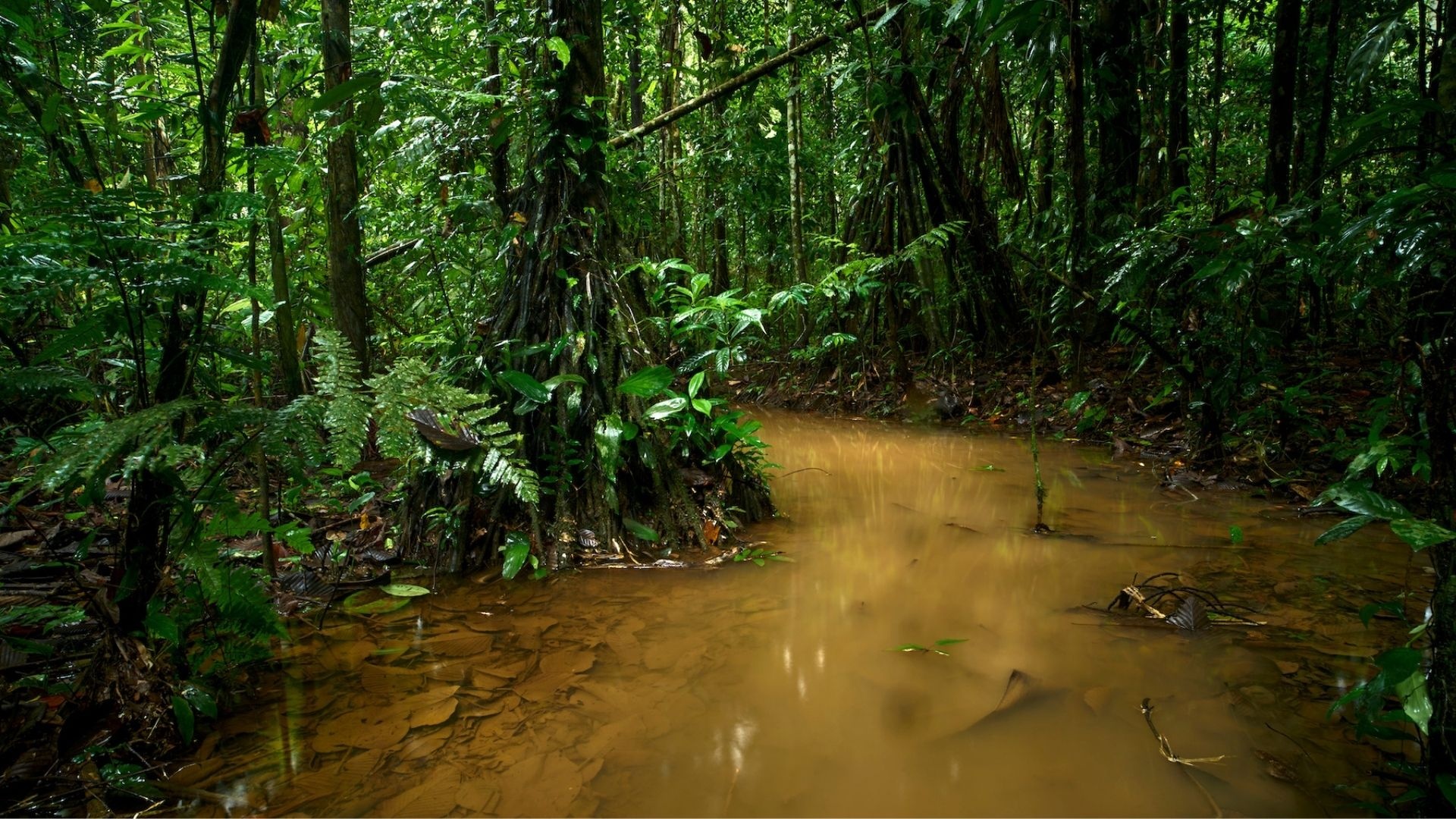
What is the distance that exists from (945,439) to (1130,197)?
2643 millimetres

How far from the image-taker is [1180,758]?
1.44 meters

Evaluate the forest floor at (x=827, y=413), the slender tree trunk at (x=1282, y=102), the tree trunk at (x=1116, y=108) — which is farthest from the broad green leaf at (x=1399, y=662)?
the tree trunk at (x=1116, y=108)

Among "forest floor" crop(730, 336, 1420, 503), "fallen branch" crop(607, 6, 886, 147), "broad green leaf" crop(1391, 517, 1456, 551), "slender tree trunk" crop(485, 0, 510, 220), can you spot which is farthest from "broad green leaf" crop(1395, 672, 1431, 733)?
"fallen branch" crop(607, 6, 886, 147)

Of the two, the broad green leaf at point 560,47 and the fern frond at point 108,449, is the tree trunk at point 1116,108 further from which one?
the fern frond at point 108,449

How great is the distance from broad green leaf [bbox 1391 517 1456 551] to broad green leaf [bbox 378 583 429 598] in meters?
2.65

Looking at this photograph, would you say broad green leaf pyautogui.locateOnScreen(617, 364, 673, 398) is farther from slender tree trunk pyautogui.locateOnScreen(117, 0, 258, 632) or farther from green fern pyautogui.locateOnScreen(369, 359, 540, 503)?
slender tree trunk pyautogui.locateOnScreen(117, 0, 258, 632)

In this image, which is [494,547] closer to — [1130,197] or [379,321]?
[379,321]

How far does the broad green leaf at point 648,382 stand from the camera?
9.26 ft

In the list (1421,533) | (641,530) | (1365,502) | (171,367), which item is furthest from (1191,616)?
(171,367)

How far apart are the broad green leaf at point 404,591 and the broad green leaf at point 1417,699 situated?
2.63 meters

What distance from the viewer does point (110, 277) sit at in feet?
4.86

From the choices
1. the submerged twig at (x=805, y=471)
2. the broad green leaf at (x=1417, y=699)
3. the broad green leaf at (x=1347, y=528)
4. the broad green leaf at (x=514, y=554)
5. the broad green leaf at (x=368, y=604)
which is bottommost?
the submerged twig at (x=805, y=471)

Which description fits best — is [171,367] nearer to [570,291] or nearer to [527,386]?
[527,386]

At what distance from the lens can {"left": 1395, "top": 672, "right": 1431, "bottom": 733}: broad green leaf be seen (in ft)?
3.68
